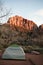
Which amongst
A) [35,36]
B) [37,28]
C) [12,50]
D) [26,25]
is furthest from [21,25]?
[12,50]

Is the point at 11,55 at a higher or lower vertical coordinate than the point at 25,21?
lower

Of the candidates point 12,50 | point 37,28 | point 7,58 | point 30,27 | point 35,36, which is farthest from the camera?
point 30,27

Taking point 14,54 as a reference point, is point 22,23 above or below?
above

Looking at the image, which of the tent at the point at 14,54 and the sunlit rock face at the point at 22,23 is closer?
the tent at the point at 14,54

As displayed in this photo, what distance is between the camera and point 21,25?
300 feet

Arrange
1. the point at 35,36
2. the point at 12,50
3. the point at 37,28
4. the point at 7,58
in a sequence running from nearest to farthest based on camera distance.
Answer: the point at 7,58, the point at 12,50, the point at 35,36, the point at 37,28

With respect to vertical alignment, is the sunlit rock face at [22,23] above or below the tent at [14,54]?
above

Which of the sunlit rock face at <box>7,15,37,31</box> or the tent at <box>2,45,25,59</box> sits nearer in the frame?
the tent at <box>2,45,25,59</box>

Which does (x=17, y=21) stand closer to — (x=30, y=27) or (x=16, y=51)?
(x=30, y=27)

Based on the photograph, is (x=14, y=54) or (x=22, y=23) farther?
(x=22, y=23)

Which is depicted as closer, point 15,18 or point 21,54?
point 21,54

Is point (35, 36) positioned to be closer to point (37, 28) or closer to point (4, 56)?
point (37, 28)

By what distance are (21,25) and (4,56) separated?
67.8 meters

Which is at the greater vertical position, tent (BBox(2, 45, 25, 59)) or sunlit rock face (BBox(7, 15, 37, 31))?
sunlit rock face (BBox(7, 15, 37, 31))
